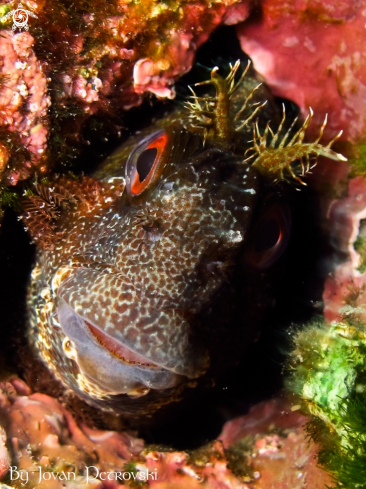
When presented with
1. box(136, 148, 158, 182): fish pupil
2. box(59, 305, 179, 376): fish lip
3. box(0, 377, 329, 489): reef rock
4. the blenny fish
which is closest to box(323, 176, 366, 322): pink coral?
the blenny fish

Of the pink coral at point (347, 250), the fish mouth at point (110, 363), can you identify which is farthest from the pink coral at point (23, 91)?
the pink coral at point (347, 250)

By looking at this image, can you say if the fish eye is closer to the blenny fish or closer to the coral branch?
the blenny fish

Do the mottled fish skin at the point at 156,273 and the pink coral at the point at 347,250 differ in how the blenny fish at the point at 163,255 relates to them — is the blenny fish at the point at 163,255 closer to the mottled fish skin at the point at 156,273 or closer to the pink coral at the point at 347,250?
the mottled fish skin at the point at 156,273

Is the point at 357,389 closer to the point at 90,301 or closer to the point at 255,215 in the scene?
the point at 255,215

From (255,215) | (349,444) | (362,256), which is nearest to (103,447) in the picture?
(349,444)

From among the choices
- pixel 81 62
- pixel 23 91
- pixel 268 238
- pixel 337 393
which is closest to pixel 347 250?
pixel 268 238

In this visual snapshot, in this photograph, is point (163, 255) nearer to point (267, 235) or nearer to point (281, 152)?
point (267, 235)

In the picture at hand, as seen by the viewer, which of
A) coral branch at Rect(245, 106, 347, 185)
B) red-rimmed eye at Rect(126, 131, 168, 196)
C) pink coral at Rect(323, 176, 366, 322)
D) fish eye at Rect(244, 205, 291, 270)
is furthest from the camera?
pink coral at Rect(323, 176, 366, 322)

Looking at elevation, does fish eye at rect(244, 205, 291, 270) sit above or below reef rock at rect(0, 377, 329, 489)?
above
